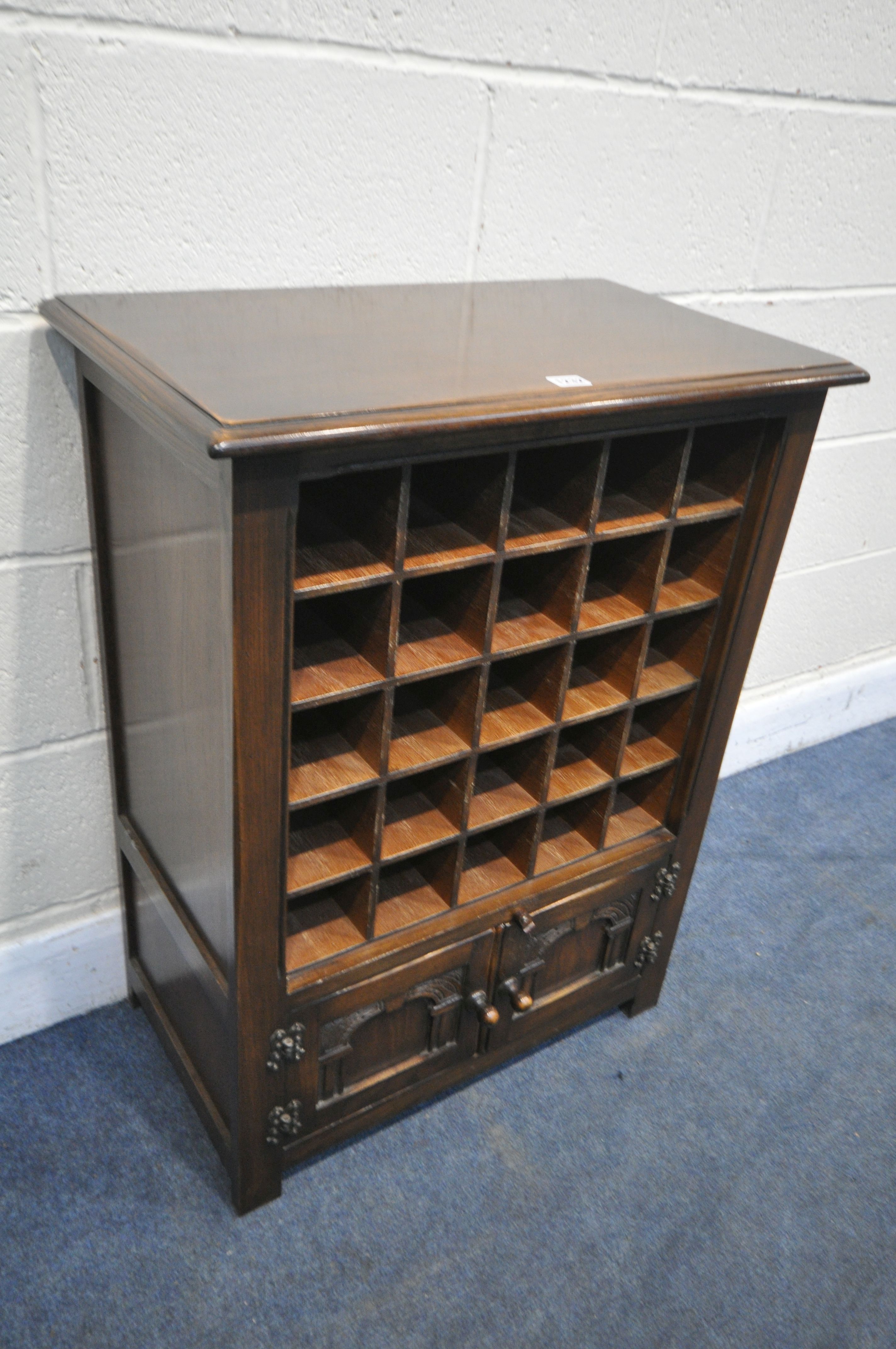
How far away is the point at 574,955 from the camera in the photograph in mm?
1429

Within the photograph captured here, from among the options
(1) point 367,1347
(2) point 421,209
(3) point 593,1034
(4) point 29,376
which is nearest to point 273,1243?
(1) point 367,1347

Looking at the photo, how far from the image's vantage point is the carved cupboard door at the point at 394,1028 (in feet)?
3.93

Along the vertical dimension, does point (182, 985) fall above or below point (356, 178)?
below

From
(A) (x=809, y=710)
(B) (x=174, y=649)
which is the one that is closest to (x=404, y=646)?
(B) (x=174, y=649)

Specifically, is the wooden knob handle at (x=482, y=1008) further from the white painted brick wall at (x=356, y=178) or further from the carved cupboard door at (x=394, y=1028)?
the white painted brick wall at (x=356, y=178)

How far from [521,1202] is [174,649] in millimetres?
845

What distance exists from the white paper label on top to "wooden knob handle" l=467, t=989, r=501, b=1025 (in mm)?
770

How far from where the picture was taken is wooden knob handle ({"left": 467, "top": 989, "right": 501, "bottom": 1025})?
1297mm

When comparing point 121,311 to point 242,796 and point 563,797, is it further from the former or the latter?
point 563,797

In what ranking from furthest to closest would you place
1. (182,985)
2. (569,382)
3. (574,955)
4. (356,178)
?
(574,955) < (182,985) < (356,178) < (569,382)

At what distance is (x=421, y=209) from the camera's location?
125 cm

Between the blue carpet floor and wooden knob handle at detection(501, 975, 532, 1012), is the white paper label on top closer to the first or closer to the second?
wooden knob handle at detection(501, 975, 532, 1012)

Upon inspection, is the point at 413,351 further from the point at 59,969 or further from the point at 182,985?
the point at 59,969

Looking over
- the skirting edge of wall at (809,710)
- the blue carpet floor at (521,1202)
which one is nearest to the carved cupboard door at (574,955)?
the blue carpet floor at (521,1202)
